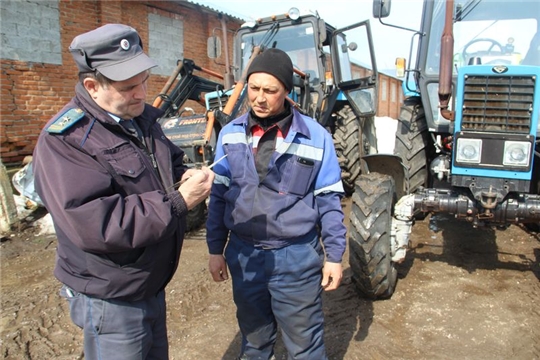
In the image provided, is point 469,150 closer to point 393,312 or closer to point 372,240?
point 372,240

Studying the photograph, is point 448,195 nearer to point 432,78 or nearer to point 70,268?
point 432,78

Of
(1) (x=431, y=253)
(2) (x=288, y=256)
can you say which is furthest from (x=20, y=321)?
(1) (x=431, y=253)

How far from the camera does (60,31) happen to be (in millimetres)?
7223

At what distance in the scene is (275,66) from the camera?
186cm

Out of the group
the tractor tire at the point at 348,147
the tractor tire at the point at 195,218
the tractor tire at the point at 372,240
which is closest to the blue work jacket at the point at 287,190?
the tractor tire at the point at 372,240

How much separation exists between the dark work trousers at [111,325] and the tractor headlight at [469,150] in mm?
2413

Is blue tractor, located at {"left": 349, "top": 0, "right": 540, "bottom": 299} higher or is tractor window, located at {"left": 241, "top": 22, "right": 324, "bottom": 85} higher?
tractor window, located at {"left": 241, "top": 22, "right": 324, "bottom": 85}

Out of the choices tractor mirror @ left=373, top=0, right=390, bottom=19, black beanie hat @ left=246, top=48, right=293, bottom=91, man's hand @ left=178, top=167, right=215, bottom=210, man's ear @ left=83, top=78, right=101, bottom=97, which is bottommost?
man's hand @ left=178, top=167, right=215, bottom=210

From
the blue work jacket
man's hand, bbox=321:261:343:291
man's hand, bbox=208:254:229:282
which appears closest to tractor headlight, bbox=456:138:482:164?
the blue work jacket

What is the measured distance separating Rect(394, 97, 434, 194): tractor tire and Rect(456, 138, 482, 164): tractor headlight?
644 millimetres

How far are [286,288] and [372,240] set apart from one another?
1120 mm

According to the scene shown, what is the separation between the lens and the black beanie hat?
6.09 ft

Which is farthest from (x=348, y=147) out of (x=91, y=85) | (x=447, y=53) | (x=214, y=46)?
(x=91, y=85)

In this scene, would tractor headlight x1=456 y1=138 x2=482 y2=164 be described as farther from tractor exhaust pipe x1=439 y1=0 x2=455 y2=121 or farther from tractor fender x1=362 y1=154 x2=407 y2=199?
tractor fender x1=362 y1=154 x2=407 y2=199
